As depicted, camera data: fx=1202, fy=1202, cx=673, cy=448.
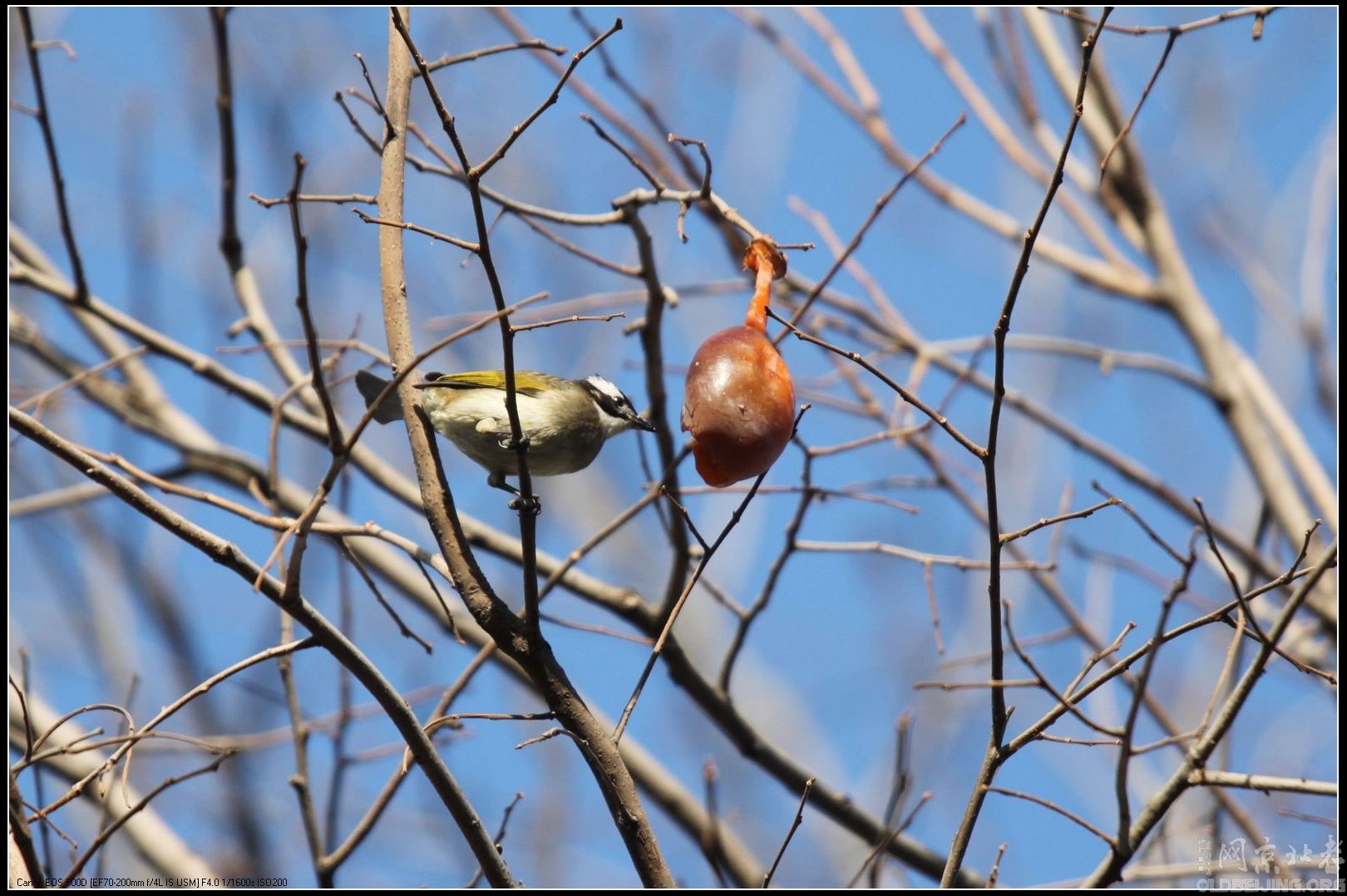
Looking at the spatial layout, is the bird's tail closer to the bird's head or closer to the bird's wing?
the bird's wing

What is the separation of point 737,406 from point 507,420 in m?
2.15

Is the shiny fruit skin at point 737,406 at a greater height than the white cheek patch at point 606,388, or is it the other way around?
the white cheek patch at point 606,388

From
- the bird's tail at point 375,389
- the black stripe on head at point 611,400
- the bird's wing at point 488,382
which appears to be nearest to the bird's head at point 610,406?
the black stripe on head at point 611,400

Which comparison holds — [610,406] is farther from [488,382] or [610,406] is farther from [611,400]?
[488,382]

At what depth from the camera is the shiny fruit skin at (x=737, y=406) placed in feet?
8.15

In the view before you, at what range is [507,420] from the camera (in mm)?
4500

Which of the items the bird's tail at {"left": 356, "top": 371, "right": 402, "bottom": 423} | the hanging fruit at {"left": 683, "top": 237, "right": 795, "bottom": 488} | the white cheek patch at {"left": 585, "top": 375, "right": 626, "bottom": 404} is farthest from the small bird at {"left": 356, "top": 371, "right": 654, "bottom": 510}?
the hanging fruit at {"left": 683, "top": 237, "right": 795, "bottom": 488}

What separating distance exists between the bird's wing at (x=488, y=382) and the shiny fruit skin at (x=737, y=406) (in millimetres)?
2189

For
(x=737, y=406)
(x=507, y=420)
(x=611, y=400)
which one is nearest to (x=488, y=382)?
(x=507, y=420)

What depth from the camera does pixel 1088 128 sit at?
5547 millimetres

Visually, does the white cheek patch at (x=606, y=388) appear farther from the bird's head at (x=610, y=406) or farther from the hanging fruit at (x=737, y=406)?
the hanging fruit at (x=737, y=406)

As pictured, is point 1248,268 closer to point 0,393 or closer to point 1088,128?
point 1088,128

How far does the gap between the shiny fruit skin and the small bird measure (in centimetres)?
194

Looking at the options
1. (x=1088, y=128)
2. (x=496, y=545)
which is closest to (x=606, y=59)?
(x=496, y=545)
